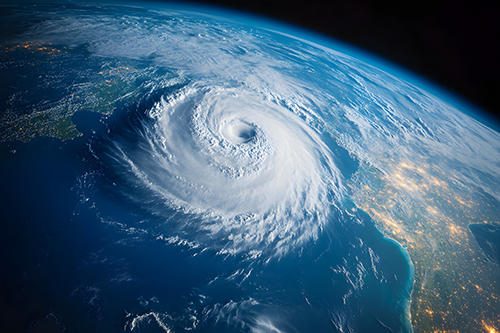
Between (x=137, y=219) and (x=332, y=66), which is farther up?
(x=332, y=66)

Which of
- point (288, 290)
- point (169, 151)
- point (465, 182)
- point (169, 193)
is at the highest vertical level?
point (465, 182)

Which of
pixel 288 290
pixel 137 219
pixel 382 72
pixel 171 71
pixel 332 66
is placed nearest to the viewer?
pixel 288 290

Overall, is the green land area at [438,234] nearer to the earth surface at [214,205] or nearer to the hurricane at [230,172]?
the earth surface at [214,205]

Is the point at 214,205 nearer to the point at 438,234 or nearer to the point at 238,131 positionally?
the point at 238,131

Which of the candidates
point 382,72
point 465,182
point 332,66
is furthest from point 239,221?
point 382,72

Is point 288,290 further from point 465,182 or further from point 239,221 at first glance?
point 465,182

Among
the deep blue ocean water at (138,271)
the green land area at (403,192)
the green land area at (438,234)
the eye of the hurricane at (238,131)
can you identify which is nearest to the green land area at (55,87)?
the green land area at (403,192)

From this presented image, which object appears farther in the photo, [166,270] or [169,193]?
[169,193]
